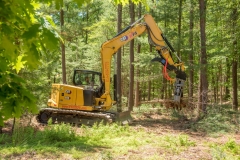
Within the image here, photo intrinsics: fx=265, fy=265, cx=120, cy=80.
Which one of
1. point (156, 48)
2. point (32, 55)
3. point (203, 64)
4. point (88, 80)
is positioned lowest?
point (32, 55)

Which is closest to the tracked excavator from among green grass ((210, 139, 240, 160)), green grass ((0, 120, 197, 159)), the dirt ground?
the dirt ground

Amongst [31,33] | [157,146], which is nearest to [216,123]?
[157,146]

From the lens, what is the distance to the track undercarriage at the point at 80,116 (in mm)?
11297

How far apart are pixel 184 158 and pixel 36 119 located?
7.85 meters

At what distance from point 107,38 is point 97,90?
339 inches

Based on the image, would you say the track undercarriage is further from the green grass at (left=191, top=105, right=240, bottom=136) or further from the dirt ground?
the green grass at (left=191, top=105, right=240, bottom=136)

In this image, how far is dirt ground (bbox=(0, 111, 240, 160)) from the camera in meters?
6.82

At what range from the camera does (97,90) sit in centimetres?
1196

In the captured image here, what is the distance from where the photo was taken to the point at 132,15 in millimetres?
15797

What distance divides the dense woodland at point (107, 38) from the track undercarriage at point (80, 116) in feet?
2.76

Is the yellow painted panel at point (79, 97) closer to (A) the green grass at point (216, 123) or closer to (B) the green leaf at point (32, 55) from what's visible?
(A) the green grass at point (216, 123)

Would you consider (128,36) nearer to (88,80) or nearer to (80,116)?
(88,80)

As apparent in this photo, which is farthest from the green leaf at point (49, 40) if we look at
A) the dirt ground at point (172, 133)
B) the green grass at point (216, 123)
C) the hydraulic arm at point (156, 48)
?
the hydraulic arm at point (156, 48)

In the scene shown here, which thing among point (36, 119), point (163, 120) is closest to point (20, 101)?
point (36, 119)
